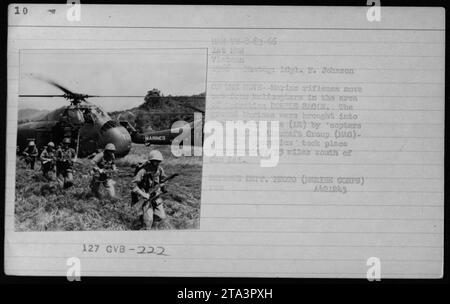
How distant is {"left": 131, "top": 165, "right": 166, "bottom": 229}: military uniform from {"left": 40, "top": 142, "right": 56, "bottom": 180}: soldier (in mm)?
162

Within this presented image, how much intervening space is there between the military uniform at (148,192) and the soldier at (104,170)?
46 millimetres

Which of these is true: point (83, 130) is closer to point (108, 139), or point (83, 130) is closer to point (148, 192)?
point (108, 139)

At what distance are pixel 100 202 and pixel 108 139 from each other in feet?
0.41

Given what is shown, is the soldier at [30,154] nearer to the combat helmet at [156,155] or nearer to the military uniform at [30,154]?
the military uniform at [30,154]

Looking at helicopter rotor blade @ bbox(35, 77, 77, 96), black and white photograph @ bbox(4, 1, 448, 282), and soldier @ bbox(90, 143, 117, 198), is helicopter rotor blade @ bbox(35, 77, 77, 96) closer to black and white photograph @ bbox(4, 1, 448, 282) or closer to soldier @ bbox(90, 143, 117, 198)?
black and white photograph @ bbox(4, 1, 448, 282)

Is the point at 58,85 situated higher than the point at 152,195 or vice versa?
the point at 58,85

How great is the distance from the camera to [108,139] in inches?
38.7

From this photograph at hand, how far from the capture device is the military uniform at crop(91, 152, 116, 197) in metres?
0.98

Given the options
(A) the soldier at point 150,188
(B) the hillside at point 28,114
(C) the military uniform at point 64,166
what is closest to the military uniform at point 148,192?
(A) the soldier at point 150,188

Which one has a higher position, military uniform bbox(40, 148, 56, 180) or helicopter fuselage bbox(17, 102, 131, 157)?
helicopter fuselage bbox(17, 102, 131, 157)

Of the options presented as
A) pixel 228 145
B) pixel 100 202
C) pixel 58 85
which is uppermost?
pixel 58 85

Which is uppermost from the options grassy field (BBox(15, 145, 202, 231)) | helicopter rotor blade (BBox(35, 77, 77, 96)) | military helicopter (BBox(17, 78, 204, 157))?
helicopter rotor blade (BBox(35, 77, 77, 96))

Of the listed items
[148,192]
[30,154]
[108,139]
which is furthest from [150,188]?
[30,154]

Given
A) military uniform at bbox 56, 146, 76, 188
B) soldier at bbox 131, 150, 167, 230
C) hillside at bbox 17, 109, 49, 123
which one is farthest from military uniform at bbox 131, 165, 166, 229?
hillside at bbox 17, 109, 49, 123
